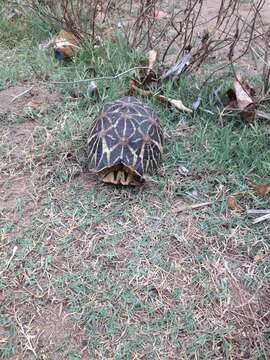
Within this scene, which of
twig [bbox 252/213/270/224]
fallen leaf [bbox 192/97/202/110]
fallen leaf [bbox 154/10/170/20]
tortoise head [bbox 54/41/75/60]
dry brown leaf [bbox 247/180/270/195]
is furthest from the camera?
fallen leaf [bbox 154/10/170/20]

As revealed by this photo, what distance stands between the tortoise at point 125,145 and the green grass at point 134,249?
0.27 ft

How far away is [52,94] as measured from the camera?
2.93 meters

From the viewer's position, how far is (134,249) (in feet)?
6.64

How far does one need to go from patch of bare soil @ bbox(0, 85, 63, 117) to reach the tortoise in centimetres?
58

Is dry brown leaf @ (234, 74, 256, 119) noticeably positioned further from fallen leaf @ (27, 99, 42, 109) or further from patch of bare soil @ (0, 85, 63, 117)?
fallen leaf @ (27, 99, 42, 109)

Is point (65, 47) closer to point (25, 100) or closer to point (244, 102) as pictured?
point (25, 100)

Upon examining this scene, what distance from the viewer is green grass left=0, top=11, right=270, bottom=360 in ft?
5.71

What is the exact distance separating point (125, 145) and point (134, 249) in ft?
1.64

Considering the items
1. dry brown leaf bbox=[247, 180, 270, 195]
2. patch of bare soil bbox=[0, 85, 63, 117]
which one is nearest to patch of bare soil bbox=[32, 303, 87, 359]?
dry brown leaf bbox=[247, 180, 270, 195]

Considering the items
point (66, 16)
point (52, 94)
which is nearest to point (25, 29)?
point (66, 16)

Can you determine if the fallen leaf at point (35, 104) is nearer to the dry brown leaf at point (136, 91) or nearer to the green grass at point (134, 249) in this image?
the green grass at point (134, 249)

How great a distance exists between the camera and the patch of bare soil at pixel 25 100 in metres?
2.78

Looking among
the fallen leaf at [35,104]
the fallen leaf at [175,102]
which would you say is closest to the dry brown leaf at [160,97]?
the fallen leaf at [175,102]

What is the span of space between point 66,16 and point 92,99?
0.80 metres
